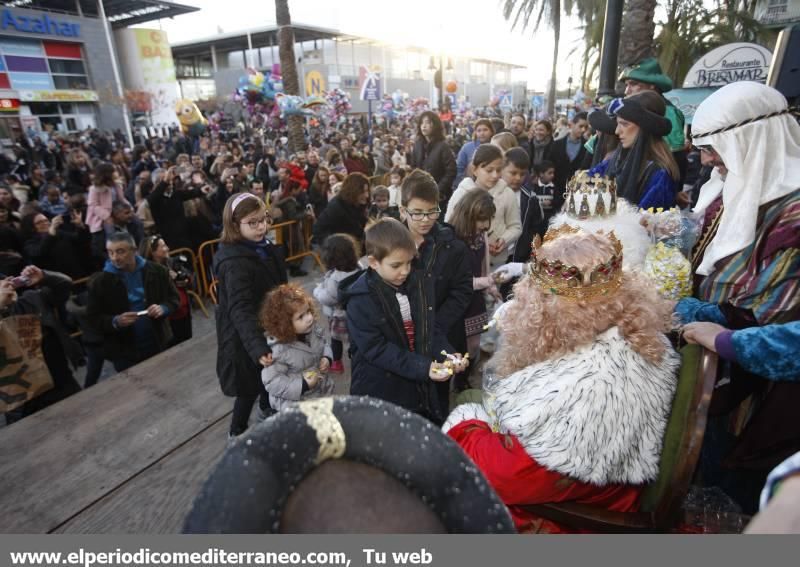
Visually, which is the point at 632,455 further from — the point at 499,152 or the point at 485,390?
the point at 499,152

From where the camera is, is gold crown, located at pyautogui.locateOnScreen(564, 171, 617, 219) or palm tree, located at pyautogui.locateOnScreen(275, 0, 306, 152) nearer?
gold crown, located at pyautogui.locateOnScreen(564, 171, 617, 219)

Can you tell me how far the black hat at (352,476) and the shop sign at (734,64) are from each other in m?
9.78

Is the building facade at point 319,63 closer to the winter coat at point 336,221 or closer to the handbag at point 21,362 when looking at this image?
the winter coat at point 336,221

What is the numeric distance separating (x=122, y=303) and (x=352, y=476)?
12.9 feet

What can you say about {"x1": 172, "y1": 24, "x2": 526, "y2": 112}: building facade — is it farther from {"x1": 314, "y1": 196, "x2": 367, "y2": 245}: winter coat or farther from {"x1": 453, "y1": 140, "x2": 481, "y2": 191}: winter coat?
{"x1": 314, "y1": 196, "x2": 367, "y2": 245}: winter coat

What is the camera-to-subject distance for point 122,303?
3826mm

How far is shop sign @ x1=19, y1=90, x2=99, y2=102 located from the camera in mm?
27844

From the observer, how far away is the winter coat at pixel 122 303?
3.71 metres

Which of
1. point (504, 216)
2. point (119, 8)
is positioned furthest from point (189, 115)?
point (119, 8)

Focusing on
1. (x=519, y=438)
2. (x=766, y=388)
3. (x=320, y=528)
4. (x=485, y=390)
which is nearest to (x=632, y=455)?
(x=519, y=438)

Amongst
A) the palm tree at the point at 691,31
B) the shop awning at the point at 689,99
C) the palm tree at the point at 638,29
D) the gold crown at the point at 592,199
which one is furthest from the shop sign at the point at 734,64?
the gold crown at the point at 592,199

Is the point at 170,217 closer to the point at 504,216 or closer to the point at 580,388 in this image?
the point at 504,216

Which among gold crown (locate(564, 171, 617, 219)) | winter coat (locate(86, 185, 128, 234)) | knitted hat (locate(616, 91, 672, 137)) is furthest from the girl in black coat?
winter coat (locate(86, 185, 128, 234))

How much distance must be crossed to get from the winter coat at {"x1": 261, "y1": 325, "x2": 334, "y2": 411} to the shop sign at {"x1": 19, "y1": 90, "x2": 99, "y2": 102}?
116 ft
